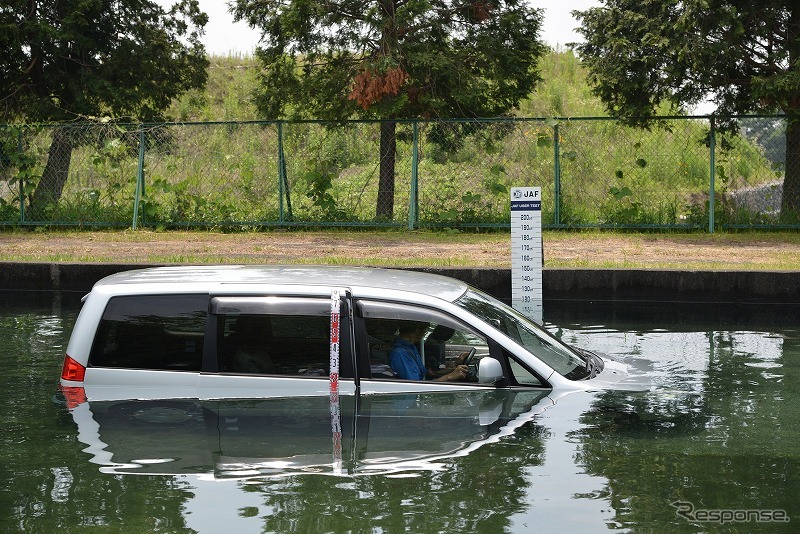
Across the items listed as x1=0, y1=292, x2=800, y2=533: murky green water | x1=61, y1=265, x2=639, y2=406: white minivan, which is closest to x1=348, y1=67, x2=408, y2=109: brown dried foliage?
x1=0, y1=292, x2=800, y2=533: murky green water

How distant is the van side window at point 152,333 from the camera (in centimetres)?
749

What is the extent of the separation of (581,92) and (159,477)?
3538 cm

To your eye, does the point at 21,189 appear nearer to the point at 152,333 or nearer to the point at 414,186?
the point at 414,186

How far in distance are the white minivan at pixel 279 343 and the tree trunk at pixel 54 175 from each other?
14.8m

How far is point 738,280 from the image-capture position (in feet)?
45.9

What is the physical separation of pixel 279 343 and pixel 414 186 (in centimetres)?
1301

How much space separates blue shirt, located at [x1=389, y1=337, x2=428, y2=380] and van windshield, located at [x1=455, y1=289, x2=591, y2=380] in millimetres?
457

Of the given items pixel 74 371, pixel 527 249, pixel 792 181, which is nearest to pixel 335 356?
pixel 74 371

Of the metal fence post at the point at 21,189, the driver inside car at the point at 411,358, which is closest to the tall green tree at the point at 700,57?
the metal fence post at the point at 21,189

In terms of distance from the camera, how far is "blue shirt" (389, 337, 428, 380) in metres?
7.46

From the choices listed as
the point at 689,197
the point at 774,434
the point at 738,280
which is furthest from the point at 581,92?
the point at 774,434

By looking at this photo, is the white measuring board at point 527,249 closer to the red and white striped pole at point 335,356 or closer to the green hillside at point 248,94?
the red and white striped pole at point 335,356

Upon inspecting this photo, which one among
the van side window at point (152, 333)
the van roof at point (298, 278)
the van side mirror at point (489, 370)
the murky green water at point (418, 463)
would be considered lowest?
the murky green water at point (418, 463)

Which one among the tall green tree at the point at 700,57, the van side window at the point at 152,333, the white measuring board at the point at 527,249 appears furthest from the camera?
the tall green tree at the point at 700,57
